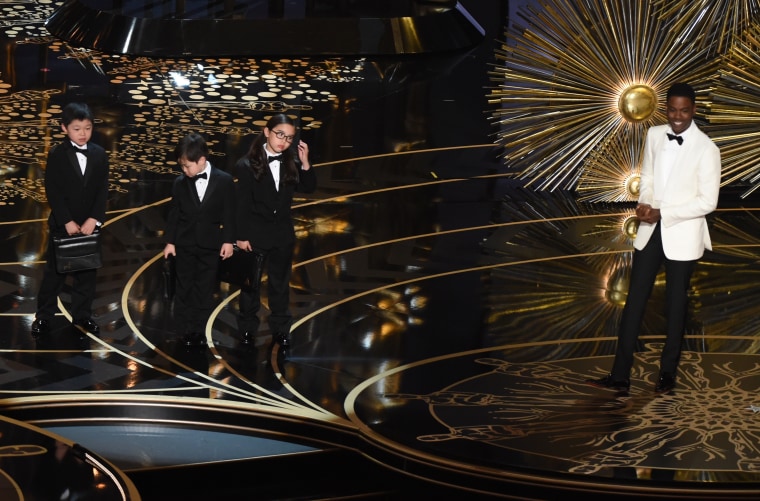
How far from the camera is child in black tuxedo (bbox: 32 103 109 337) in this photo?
6750 millimetres

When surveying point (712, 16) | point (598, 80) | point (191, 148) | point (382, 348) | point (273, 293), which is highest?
point (712, 16)

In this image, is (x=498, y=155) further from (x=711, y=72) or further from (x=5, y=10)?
(x=5, y=10)

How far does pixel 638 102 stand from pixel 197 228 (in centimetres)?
364

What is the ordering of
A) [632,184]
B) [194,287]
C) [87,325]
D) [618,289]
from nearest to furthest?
[194,287], [87,325], [618,289], [632,184]

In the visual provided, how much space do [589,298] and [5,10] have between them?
8.62m

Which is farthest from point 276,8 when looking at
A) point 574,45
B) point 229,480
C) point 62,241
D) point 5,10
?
point 229,480

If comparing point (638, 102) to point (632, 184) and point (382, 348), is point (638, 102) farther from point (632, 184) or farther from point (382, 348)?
point (382, 348)

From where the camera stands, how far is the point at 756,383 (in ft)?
22.2

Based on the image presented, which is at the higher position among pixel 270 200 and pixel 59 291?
pixel 270 200

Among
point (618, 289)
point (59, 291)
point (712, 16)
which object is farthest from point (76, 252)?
point (712, 16)

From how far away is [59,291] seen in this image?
7172 millimetres

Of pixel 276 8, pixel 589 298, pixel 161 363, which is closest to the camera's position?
pixel 161 363

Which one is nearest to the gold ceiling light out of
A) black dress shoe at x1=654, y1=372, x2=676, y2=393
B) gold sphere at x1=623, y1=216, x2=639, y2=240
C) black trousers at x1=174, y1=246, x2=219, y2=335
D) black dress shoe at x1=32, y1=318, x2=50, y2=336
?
gold sphere at x1=623, y1=216, x2=639, y2=240

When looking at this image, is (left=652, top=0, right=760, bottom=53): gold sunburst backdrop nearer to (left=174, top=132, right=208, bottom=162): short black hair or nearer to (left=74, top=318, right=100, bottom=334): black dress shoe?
(left=174, top=132, right=208, bottom=162): short black hair
